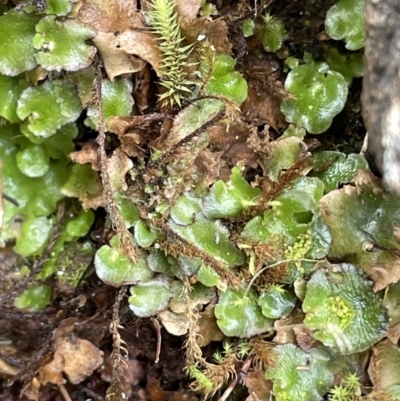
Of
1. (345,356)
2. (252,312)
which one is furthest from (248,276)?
(345,356)

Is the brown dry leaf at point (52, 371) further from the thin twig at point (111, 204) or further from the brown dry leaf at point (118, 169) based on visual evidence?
the brown dry leaf at point (118, 169)

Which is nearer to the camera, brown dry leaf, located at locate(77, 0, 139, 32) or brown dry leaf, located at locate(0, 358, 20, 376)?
brown dry leaf, located at locate(77, 0, 139, 32)

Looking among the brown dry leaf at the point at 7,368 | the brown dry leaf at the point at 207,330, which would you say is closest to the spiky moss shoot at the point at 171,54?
the brown dry leaf at the point at 207,330

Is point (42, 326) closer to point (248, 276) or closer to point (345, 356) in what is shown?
point (248, 276)

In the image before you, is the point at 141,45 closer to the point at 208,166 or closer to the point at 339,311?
the point at 208,166

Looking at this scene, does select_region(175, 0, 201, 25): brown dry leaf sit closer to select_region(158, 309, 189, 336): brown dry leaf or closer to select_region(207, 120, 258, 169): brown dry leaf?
select_region(207, 120, 258, 169): brown dry leaf

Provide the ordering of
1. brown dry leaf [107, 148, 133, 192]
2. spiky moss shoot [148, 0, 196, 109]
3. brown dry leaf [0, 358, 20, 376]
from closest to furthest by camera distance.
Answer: spiky moss shoot [148, 0, 196, 109] < brown dry leaf [107, 148, 133, 192] < brown dry leaf [0, 358, 20, 376]

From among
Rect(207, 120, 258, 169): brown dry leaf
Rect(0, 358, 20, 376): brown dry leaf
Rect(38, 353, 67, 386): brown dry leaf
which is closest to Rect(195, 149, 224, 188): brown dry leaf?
Rect(207, 120, 258, 169): brown dry leaf

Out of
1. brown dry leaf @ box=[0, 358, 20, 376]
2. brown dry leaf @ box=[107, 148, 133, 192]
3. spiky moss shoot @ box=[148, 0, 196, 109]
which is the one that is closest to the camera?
spiky moss shoot @ box=[148, 0, 196, 109]
